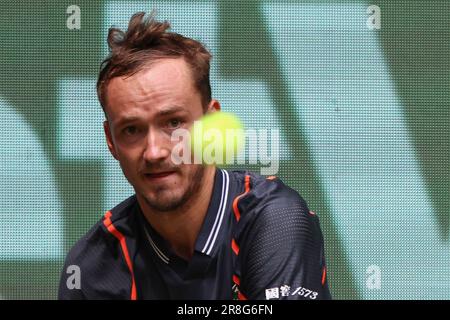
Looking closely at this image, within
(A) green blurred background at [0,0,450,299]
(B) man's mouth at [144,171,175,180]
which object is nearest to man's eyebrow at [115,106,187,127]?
(B) man's mouth at [144,171,175,180]

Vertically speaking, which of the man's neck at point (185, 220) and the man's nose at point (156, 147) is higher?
the man's nose at point (156, 147)

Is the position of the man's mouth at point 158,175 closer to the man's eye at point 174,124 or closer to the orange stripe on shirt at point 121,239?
the man's eye at point 174,124

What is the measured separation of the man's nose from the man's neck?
0.49ft

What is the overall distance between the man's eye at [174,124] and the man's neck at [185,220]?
5.7 inches

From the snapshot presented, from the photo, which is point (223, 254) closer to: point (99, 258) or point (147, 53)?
point (99, 258)

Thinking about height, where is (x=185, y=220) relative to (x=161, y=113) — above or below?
below

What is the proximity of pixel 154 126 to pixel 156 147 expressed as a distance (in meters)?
0.05

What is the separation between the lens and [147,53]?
1.72 metres

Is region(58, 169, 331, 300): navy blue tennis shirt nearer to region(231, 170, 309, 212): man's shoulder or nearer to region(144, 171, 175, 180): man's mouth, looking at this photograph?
region(231, 170, 309, 212): man's shoulder

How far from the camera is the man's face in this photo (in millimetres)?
1646

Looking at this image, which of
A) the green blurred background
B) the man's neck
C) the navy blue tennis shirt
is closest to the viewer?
the navy blue tennis shirt

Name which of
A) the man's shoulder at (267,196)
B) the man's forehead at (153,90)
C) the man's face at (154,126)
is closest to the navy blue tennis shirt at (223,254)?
the man's shoulder at (267,196)

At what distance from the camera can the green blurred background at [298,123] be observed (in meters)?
2.97

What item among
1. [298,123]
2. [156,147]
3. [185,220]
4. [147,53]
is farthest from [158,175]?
[298,123]
